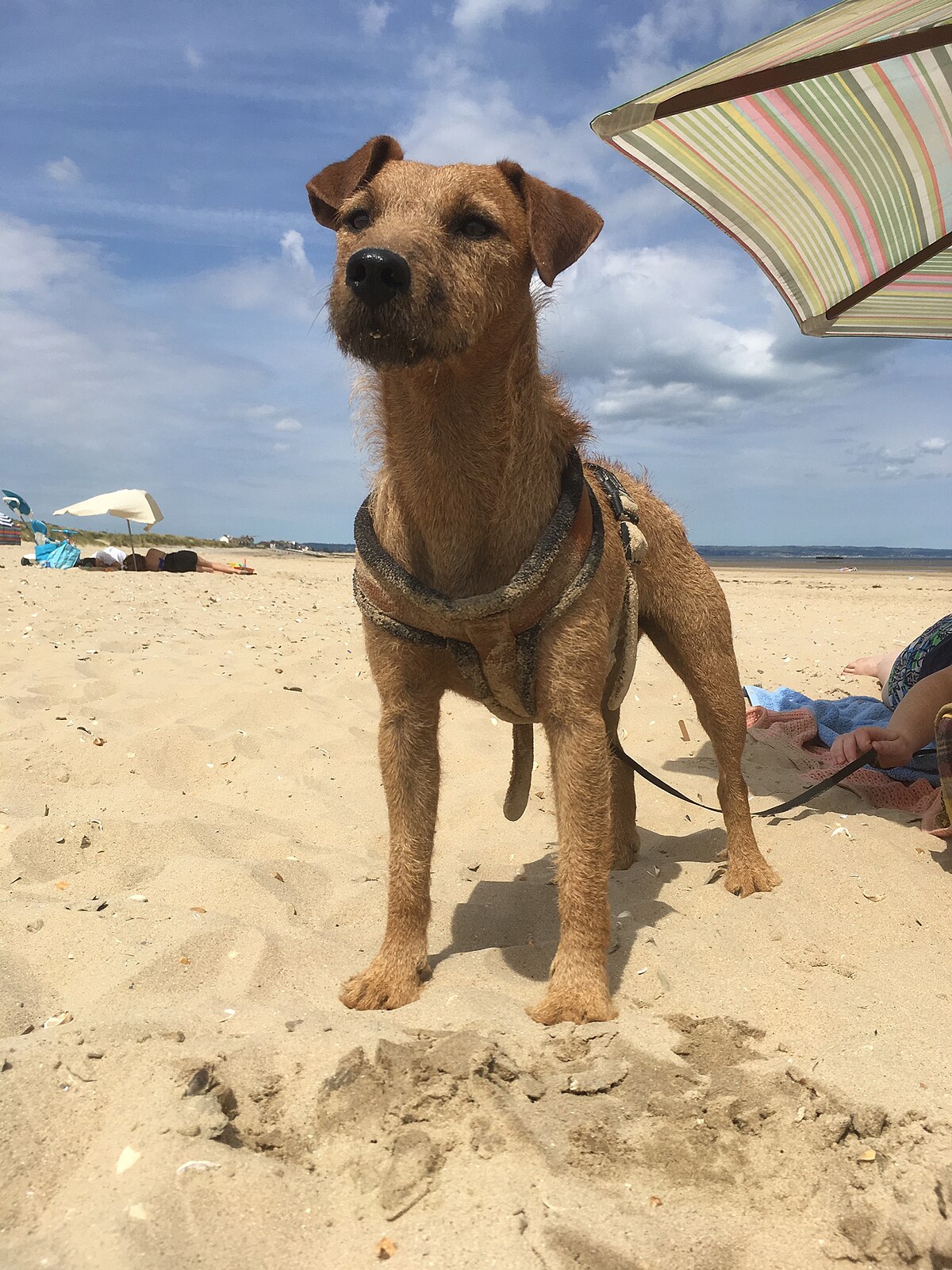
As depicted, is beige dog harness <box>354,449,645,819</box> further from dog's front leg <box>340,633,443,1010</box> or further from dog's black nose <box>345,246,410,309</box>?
dog's black nose <box>345,246,410,309</box>

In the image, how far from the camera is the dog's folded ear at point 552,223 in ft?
7.41

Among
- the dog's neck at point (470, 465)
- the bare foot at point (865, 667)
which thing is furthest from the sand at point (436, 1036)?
the bare foot at point (865, 667)

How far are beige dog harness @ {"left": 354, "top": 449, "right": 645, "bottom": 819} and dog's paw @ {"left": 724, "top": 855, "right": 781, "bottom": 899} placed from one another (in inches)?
52.6

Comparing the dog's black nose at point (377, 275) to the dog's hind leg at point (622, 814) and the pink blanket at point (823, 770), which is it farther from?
the pink blanket at point (823, 770)

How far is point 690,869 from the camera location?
3.66 meters

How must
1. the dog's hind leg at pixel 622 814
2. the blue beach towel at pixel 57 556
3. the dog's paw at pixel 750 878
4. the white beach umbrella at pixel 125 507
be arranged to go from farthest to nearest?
the white beach umbrella at pixel 125 507
the blue beach towel at pixel 57 556
the dog's hind leg at pixel 622 814
the dog's paw at pixel 750 878

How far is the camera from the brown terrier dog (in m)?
2.22

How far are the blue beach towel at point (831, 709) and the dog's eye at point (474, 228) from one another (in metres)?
4.23

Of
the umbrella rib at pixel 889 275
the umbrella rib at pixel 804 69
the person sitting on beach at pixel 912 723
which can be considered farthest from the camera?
the umbrella rib at pixel 889 275

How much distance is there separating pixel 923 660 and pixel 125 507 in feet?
70.2

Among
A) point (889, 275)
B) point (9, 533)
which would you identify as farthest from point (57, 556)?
point (889, 275)

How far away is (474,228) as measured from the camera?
2.22 meters

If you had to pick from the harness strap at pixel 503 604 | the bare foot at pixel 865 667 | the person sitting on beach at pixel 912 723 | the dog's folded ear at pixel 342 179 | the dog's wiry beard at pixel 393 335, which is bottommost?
the bare foot at pixel 865 667

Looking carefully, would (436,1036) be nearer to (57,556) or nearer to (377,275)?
(377,275)
